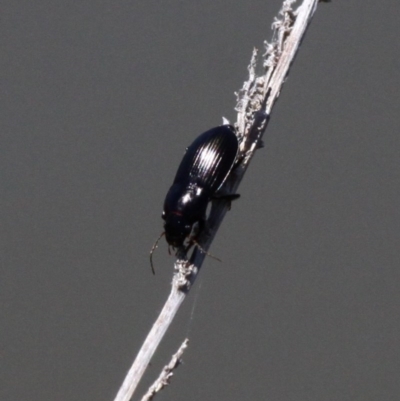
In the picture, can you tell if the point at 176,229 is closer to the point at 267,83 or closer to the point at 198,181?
the point at 198,181

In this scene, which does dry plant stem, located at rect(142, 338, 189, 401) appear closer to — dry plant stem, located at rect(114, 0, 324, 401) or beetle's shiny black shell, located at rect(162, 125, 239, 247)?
dry plant stem, located at rect(114, 0, 324, 401)

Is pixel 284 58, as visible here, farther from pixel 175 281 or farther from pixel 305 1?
pixel 175 281

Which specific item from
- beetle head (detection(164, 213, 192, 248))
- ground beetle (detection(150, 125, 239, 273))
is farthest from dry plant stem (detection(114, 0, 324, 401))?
beetle head (detection(164, 213, 192, 248))

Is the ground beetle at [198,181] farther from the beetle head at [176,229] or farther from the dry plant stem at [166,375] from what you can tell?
the dry plant stem at [166,375]

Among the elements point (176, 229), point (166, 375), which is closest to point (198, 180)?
point (176, 229)

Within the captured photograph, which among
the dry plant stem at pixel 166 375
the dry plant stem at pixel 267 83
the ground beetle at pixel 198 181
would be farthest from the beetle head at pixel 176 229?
the dry plant stem at pixel 166 375

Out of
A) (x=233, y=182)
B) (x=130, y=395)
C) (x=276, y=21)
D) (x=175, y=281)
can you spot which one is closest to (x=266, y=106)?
(x=276, y=21)
